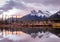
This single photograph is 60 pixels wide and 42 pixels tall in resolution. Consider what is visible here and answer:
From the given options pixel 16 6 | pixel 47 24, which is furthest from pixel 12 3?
pixel 47 24

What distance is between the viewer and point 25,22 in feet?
15.7

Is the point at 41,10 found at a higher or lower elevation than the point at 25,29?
higher

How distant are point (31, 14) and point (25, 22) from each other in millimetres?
304

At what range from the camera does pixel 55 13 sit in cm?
480

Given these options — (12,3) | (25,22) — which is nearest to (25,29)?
(25,22)

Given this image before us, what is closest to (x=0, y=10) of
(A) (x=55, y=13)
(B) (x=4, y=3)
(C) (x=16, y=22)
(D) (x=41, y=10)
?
(B) (x=4, y=3)

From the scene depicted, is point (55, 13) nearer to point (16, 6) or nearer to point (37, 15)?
point (37, 15)

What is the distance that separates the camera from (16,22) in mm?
4824

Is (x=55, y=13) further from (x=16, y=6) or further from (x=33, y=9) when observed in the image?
(x=16, y=6)

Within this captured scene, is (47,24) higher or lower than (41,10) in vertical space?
lower

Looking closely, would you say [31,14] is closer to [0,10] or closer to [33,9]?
[33,9]

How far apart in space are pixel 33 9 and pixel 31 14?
0.16m

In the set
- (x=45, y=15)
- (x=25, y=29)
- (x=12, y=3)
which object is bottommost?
(x=25, y=29)

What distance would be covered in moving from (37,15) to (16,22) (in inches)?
26.6
